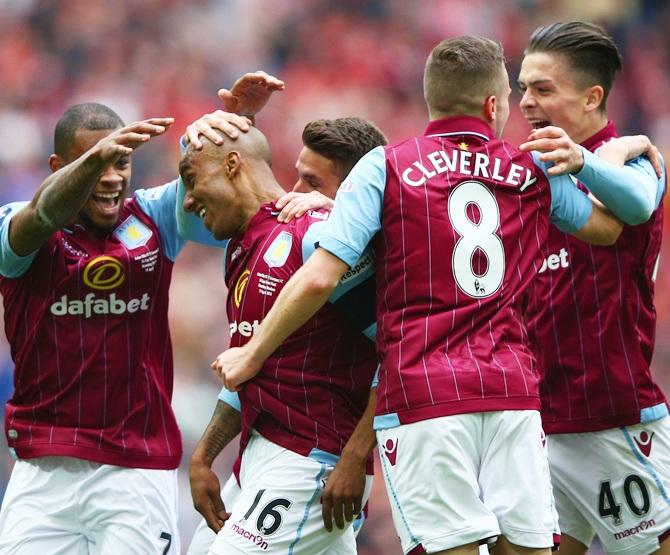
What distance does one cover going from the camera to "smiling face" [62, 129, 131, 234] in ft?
15.9

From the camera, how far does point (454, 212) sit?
3789 millimetres

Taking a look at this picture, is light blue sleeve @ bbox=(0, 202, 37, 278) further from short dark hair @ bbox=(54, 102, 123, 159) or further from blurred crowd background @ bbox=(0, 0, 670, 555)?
blurred crowd background @ bbox=(0, 0, 670, 555)

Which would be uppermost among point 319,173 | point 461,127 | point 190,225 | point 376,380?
point 461,127

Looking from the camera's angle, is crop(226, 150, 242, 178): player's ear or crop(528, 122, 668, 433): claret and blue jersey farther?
crop(528, 122, 668, 433): claret and blue jersey

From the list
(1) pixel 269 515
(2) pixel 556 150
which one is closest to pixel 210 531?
(1) pixel 269 515

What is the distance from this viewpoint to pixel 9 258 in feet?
15.6

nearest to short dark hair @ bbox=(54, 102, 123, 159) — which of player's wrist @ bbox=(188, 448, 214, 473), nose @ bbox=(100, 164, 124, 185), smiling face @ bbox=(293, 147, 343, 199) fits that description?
nose @ bbox=(100, 164, 124, 185)


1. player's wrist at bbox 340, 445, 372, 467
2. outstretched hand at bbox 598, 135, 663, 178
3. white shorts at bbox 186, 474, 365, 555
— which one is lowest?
white shorts at bbox 186, 474, 365, 555

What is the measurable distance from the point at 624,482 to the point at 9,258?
2641mm

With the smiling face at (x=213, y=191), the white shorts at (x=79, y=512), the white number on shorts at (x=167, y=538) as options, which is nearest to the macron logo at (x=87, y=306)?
the white shorts at (x=79, y=512)

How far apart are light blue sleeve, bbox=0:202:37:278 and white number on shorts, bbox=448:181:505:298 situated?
1.88 m

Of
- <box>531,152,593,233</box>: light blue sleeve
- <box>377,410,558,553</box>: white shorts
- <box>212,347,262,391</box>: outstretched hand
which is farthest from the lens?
<box>531,152,593,233</box>: light blue sleeve

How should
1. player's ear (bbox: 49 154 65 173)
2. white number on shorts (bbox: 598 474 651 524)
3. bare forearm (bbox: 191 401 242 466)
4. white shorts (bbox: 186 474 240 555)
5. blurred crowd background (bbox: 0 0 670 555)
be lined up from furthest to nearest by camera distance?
blurred crowd background (bbox: 0 0 670 555)
player's ear (bbox: 49 154 65 173)
white number on shorts (bbox: 598 474 651 524)
white shorts (bbox: 186 474 240 555)
bare forearm (bbox: 191 401 242 466)

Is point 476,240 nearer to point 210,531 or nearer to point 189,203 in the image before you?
point 189,203
